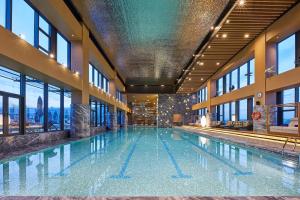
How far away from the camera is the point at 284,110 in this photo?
10.5m

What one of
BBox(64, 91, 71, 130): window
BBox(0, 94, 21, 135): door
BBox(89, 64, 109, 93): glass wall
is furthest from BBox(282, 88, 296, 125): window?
BBox(89, 64, 109, 93): glass wall

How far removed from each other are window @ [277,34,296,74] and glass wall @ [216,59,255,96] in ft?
7.77

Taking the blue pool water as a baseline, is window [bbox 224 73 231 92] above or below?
above

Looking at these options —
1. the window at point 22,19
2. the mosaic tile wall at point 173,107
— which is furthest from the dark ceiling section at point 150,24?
A: the mosaic tile wall at point 173,107

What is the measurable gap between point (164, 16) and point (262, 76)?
5.28 metres

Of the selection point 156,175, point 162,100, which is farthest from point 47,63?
point 162,100

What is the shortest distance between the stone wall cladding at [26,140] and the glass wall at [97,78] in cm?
516

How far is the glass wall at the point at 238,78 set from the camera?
14.6m

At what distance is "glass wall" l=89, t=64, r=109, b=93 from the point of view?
15.8 meters

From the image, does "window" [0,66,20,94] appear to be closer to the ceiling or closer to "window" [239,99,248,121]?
the ceiling

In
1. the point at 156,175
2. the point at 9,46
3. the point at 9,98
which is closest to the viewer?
the point at 156,175

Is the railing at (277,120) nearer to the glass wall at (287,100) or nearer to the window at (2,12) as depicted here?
the glass wall at (287,100)

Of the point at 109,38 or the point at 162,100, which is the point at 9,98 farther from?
the point at 162,100

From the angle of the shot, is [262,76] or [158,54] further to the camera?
[158,54]
